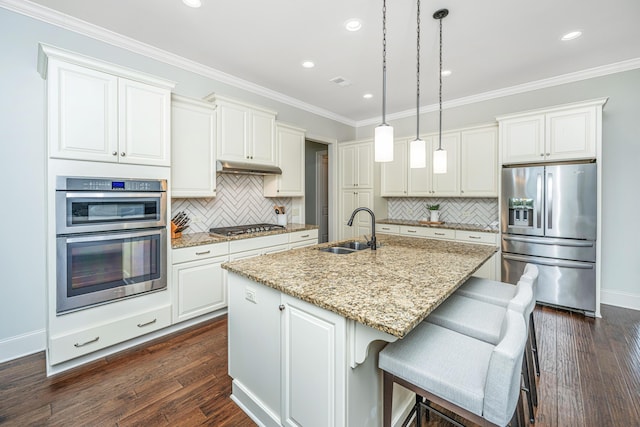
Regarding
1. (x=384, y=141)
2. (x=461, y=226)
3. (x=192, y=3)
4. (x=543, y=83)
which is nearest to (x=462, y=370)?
(x=384, y=141)

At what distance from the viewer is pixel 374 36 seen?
2.64 m

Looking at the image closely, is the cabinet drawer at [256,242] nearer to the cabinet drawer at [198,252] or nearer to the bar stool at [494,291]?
the cabinet drawer at [198,252]

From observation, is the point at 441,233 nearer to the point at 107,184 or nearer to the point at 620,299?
the point at 620,299

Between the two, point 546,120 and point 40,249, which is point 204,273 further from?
point 546,120

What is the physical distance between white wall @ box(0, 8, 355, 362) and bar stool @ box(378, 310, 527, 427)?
2.92 meters

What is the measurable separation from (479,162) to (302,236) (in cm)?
270

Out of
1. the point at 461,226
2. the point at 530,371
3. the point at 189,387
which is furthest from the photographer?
the point at 461,226

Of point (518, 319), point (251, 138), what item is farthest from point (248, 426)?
point (251, 138)

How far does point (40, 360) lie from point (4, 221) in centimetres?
115

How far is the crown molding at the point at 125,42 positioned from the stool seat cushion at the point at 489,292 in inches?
138

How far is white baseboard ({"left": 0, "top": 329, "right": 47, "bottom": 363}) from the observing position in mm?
2198

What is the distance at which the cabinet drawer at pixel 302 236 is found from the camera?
3.75 meters

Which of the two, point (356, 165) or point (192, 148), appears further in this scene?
point (356, 165)

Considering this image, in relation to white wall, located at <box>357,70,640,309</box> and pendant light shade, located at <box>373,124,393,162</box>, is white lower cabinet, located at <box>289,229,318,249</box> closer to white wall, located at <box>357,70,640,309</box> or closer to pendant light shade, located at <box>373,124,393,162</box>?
pendant light shade, located at <box>373,124,393,162</box>
